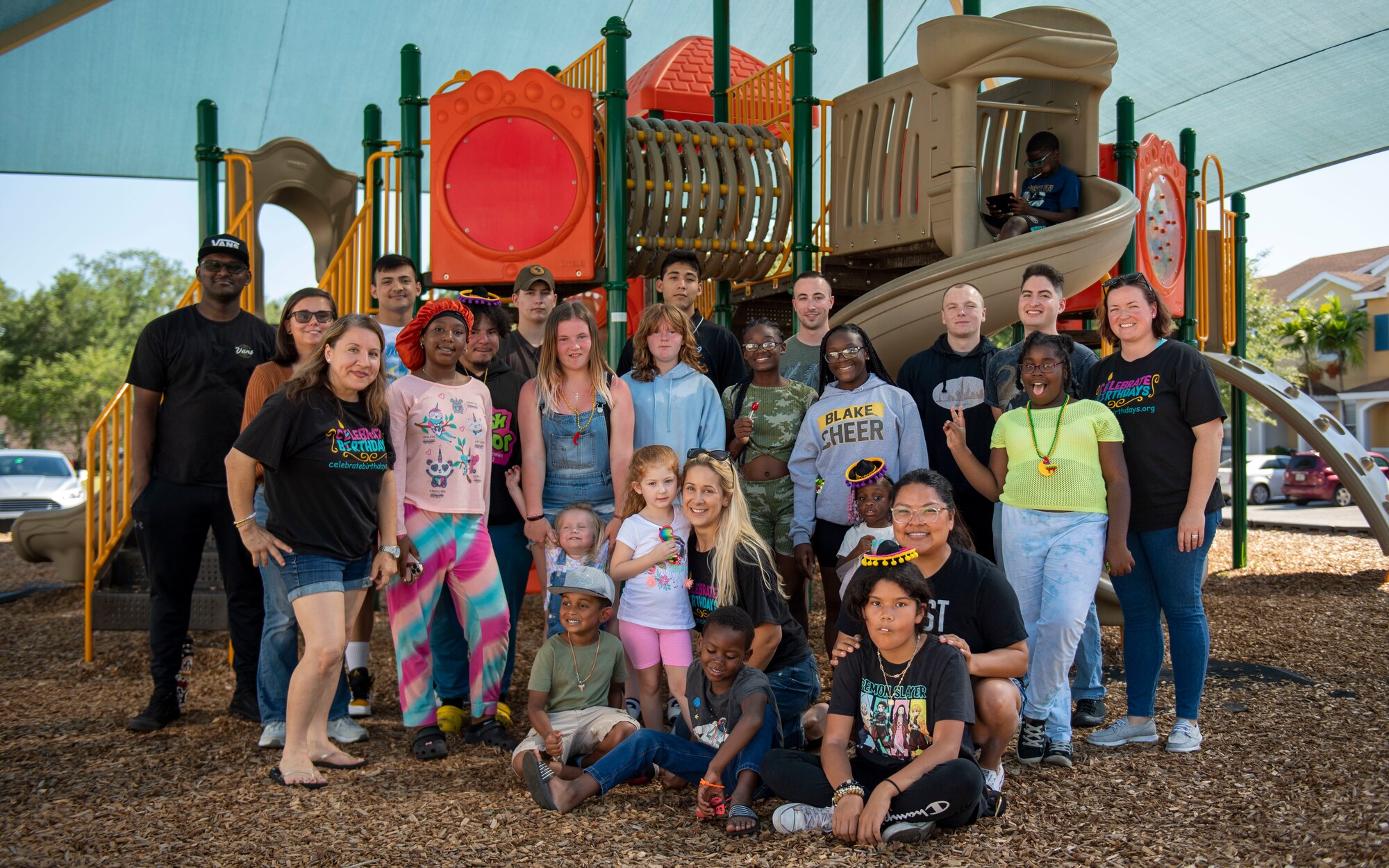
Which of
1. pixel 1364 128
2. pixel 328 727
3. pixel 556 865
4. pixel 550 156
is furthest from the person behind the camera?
pixel 1364 128

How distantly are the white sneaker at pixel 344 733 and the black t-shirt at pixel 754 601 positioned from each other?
141 centimetres

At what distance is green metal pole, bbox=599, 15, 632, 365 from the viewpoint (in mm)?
6062

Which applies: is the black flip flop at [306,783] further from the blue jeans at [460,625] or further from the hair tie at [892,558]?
the hair tie at [892,558]

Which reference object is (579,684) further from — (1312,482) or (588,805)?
(1312,482)

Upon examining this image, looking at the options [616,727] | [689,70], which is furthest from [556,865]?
[689,70]

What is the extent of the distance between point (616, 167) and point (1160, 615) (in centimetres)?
394

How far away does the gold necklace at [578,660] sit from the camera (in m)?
3.55

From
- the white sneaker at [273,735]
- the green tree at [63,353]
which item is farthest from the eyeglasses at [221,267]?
the green tree at [63,353]

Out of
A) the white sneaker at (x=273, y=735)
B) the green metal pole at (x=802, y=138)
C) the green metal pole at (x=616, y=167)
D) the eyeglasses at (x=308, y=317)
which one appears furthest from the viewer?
the green metal pole at (x=802, y=138)

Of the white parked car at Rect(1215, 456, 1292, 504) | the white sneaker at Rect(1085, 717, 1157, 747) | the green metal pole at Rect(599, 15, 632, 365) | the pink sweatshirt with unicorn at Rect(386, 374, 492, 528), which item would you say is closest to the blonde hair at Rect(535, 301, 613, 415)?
the pink sweatshirt with unicorn at Rect(386, 374, 492, 528)

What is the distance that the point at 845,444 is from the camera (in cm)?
394

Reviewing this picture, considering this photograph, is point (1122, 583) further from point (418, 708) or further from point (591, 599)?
point (418, 708)

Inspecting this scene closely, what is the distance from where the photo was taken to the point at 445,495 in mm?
3830

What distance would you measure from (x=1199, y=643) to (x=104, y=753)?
406 cm
